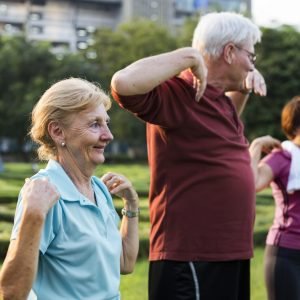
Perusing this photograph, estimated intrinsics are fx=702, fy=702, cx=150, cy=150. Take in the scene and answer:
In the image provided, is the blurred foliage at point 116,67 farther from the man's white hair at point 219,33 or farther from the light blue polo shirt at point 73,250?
the light blue polo shirt at point 73,250

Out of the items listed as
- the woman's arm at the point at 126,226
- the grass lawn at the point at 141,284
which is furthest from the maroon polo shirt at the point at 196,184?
the grass lawn at the point at 141,284

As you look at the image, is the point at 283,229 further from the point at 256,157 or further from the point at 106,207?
the point at 106,207

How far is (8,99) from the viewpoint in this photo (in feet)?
129

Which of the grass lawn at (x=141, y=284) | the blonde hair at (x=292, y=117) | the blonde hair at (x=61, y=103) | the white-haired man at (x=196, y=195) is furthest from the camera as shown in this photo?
the grass lawn at (x=141, y=284)

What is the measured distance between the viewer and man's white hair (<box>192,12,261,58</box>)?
3205mm

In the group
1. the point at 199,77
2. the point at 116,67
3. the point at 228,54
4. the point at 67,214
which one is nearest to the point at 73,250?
the point at 67,214

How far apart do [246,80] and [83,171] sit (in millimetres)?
1392

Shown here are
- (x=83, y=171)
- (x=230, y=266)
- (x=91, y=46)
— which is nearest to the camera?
(x=83, y=171)

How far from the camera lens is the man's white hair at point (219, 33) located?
3.21 meters

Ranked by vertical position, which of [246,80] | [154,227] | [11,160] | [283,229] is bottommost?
[11,160]

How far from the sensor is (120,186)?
2.77 meters

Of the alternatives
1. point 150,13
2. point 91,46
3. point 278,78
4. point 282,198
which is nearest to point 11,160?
point 91,46

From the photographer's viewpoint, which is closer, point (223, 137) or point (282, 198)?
point (223, 137)

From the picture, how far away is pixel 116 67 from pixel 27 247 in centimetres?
4099
